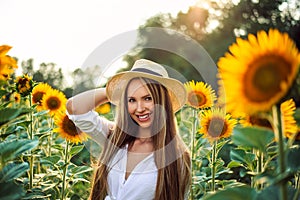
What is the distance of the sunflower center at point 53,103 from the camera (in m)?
2.77

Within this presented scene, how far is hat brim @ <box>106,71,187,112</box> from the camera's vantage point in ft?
7.07

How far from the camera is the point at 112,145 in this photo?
2307 millimetres

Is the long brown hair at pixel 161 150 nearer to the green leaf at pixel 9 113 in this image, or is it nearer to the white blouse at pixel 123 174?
the white blouse at pixel 123 174

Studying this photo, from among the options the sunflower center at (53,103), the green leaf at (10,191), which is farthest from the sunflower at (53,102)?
the green leaf at (10,191)

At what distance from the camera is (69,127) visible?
2414mm

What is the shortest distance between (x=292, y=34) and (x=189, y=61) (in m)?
5.56

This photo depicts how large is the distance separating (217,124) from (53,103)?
1014 mm

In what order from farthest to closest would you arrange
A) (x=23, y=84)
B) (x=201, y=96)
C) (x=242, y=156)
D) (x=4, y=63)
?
(x=201, y=96) → (x=23, y=84) → (x=242, y=156) → (x=4, y=63)

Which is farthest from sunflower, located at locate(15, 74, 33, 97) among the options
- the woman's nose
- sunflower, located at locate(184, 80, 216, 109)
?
sunflower, located at locate(184, 80, 216, 109)

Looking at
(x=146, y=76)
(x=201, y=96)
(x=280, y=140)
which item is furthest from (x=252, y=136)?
(x=201, y=96)

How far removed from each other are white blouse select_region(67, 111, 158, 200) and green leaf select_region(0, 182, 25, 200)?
0.99m

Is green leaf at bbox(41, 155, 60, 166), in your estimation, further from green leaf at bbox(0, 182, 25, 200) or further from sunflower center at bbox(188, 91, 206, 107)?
green leaf at bbox(0, 182, 25, 200)

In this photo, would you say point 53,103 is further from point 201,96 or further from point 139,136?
point 201,96

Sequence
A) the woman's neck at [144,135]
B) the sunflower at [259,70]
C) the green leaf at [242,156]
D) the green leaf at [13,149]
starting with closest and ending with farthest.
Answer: the sunflower at [259,70] → the green leaf at [13,149] → the green leaf at [242,156] → the woman's neck at [144,135]
